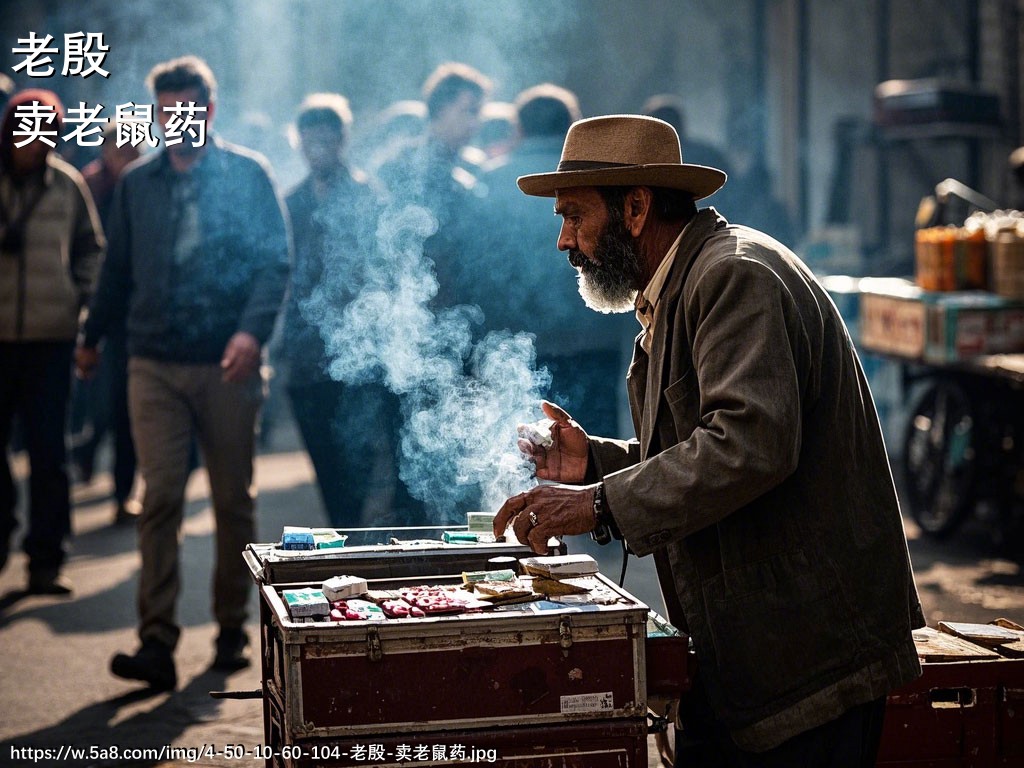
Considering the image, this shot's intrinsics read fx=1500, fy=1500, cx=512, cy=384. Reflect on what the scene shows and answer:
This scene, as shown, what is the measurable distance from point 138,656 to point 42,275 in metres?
2.69

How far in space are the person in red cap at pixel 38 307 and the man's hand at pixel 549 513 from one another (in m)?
5.02

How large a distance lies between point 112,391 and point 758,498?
7.14 meters

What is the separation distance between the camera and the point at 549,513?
3131 mm

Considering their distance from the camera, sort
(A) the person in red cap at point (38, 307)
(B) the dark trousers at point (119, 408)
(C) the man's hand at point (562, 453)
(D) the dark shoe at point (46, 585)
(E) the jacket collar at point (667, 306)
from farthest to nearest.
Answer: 1. (B) the dark trousers at point (119, 408)
2. (A) the person in red cap at point (38, 307)
3. (D) the dark shoe at point (46, 585)
4. (C) the man's hand at point (562, 453)
5. (E) the jacket collar at point (667, 306)

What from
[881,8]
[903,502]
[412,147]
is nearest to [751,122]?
[881,8]

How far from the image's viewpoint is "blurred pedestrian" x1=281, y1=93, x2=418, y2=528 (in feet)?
22.6

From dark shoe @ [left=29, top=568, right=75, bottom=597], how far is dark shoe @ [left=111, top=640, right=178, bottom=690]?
68.3 inches

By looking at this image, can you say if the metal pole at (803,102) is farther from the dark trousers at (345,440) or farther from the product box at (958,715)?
the product box at (958,715)

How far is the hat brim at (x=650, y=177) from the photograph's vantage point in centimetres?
331

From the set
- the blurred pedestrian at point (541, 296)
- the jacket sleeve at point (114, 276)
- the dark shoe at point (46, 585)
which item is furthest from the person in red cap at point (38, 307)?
the blurred pedestrian at point (541, 296)

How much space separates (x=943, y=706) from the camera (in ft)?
12.5

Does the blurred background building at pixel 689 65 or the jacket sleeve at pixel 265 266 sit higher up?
the blurred background building at pixel 689 65

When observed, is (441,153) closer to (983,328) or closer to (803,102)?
(983,328)

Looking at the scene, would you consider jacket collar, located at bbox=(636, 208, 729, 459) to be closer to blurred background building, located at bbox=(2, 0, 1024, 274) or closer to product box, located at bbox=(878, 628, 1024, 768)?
product box, located at bbox=(878, 628, 1024, 768)
